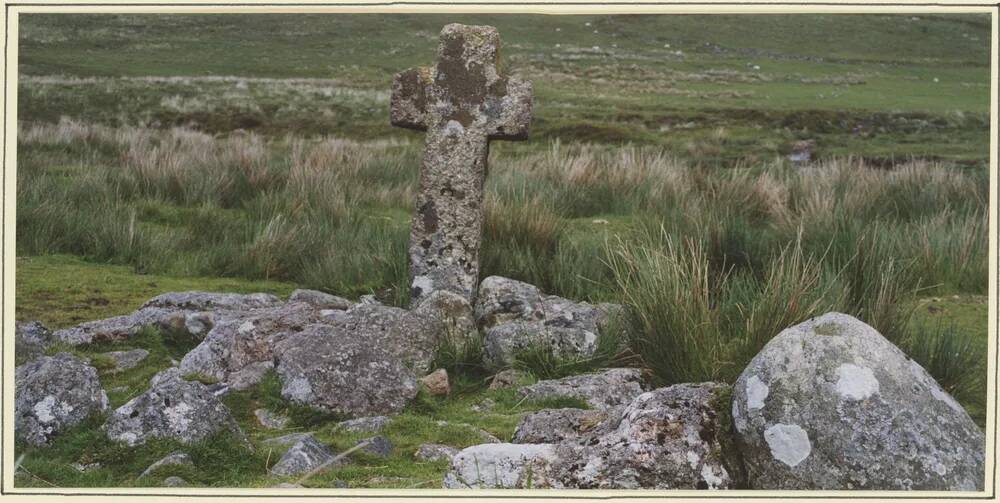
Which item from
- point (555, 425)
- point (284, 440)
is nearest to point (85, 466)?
point (284, 440)

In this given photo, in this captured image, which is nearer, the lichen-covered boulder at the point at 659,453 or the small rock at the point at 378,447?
the lichen-covered boulder at the point at 659,453

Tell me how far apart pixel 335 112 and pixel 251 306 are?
1016 inches

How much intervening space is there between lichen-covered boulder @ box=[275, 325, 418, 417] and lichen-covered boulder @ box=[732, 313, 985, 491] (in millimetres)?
2089

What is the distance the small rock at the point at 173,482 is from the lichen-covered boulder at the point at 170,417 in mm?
308

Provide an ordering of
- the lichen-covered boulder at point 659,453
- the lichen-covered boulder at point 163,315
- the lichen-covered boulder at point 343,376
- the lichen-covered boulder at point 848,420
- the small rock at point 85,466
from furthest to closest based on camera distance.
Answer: the lichen-covered boulder at point 163,315, the lichen-covered boulder at point 343,376, the small rock at point 85,466, the lichen-covered boulder at point 659,453, the lichen-covered boulder at point 848,420

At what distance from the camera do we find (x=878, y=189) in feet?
39.8

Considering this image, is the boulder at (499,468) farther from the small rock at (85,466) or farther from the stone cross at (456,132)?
the stone cross at (456,132)

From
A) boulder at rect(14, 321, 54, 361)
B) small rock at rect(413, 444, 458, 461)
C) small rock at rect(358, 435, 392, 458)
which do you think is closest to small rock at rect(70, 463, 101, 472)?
small rock at rect(358, 435, 392, 458)

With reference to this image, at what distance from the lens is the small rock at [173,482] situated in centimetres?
400

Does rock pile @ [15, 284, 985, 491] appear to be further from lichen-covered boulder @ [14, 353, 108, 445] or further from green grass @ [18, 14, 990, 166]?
green grass @ [18, 14, 990, 166]

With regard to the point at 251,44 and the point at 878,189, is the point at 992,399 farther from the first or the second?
the point at 251,44

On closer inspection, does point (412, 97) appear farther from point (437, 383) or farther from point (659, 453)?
point (659, 453)

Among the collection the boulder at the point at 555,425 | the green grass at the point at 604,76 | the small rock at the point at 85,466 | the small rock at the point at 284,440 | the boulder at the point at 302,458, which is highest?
the boulder at the point at 555,425

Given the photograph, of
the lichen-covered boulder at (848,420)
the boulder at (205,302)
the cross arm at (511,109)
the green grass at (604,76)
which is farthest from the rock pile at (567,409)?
the green grass at (604,76)
